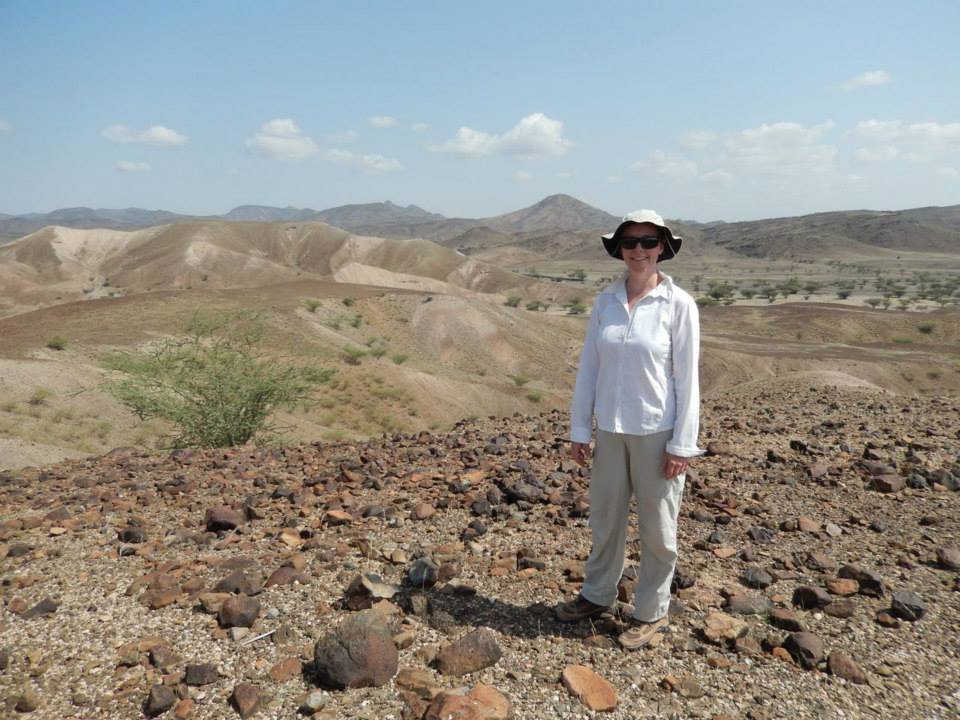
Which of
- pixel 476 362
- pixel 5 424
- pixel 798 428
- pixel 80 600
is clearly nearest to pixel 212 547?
pixel 80 600

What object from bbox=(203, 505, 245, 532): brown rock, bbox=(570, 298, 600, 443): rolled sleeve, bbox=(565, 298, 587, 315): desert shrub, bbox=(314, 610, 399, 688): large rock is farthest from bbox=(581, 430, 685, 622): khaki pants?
bbox=(565, 298, 587, 315): desert shrub

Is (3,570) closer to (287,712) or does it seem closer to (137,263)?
(287,712)

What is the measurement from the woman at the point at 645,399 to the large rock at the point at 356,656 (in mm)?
1159

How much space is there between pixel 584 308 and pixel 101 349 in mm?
44960


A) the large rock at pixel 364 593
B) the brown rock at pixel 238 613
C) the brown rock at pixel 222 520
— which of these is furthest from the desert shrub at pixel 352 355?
the brown rock at pixel 238 613

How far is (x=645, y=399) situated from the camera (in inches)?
116

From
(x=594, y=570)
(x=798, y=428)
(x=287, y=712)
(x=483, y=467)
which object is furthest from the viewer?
(x=798, y=428)

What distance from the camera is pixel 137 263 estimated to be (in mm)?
80688

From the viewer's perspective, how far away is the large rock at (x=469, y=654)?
9.41ft

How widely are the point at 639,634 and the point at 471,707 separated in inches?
39.5

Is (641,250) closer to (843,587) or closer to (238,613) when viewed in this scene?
(843,587)

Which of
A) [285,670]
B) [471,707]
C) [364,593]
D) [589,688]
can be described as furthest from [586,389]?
[285,670]

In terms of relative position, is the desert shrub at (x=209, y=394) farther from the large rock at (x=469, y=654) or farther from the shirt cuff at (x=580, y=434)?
the shirt cuff at (x=580, y=434)

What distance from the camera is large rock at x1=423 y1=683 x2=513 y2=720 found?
8.11 ft
